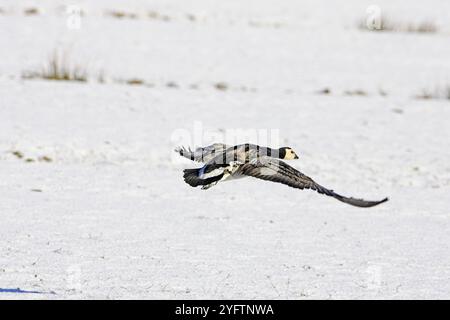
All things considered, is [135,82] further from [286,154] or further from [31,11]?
[286,154]

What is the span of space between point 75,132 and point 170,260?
4376 millimetres

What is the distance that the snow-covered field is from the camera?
24.5ft

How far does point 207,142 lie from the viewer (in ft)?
39.1

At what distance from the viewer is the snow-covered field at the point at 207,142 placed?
7.45 metres

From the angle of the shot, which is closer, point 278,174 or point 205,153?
point 278,174

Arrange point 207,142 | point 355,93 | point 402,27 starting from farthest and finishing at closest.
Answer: point 402,27 → point 355,93 → point 207,142

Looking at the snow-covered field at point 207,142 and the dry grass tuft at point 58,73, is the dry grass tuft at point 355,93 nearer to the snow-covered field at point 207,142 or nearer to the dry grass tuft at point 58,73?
the snow-covered field at point 207,142

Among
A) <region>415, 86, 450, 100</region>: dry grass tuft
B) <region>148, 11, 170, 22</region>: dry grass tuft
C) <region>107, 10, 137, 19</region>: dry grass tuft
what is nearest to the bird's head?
<region>415, 86, 450, 100</region>: dry grass tuft

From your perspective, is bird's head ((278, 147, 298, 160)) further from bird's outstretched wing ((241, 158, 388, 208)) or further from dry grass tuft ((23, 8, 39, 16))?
dry grass tuft ((23, 8, 39, 16))

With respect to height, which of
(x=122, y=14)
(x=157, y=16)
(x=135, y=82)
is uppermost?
(x=122, y=14)

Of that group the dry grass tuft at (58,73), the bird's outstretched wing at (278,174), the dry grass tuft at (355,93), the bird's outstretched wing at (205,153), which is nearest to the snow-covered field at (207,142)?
the dry grass tuft at (355,93)

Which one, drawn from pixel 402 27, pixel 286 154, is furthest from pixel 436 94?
pixel 286 154
